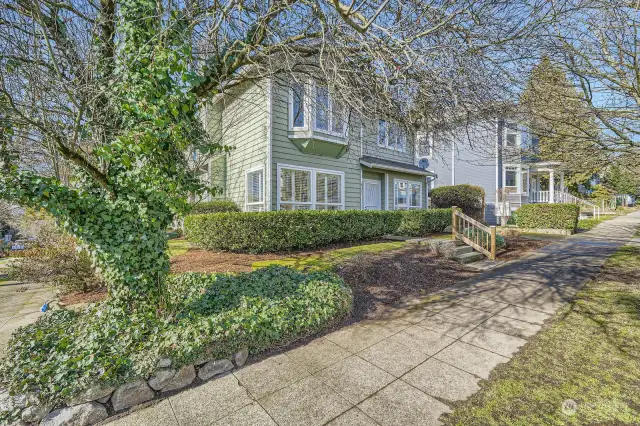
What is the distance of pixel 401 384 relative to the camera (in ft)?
8.86

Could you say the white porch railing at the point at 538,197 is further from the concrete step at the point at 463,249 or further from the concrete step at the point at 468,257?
the concrete step at the point at 468,257

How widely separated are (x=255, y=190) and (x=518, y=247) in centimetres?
982

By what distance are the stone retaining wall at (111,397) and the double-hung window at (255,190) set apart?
734cm

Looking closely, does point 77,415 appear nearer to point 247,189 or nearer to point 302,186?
point 302,186

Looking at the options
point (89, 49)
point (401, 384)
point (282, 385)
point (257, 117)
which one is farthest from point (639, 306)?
point (257, 117)

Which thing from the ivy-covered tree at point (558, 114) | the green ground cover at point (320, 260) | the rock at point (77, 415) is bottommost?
the rock at point (77, 415)

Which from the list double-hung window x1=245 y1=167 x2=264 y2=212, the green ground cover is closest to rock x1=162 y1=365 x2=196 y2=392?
the green ground cover

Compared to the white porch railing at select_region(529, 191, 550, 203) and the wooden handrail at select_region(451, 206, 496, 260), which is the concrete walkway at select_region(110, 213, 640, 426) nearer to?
the wooden handrail at select_region(451, 206, 496, 260)

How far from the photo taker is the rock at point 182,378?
272cm

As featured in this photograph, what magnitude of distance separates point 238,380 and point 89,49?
4306mm

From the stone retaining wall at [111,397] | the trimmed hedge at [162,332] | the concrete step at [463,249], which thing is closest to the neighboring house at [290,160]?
A: the concrete step at [463,249]

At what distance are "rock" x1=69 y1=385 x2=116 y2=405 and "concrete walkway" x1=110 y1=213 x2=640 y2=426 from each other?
269mm

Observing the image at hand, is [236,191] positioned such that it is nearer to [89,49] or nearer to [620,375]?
[89,49]

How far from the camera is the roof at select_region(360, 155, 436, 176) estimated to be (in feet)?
40.1
